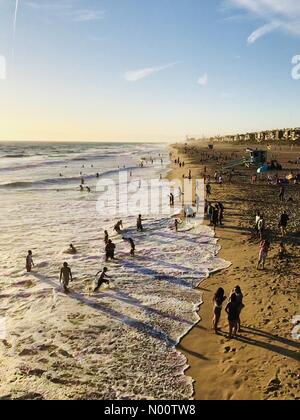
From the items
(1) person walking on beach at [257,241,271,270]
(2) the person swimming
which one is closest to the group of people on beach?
(1) person walking on beach at [257,241,271,270]

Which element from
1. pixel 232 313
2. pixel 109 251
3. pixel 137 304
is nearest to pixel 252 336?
pixel 232 313

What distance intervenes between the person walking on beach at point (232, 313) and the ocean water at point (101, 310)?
5.32 ft

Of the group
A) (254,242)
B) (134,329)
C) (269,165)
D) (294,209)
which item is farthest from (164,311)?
(269,165)

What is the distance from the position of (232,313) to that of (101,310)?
513 centimetres

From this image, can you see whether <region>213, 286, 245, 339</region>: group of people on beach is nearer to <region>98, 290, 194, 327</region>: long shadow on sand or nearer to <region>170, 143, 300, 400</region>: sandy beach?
<region>170, 143, 300, 400</region>: sandy beach

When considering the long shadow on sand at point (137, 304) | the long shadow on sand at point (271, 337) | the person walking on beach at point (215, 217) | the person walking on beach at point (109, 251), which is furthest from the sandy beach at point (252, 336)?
the person walking on beach at point (109, 251)

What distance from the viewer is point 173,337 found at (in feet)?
40.7

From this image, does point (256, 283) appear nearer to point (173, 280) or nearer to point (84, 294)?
point (173, 280)

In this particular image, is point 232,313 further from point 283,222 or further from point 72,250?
point 72,250

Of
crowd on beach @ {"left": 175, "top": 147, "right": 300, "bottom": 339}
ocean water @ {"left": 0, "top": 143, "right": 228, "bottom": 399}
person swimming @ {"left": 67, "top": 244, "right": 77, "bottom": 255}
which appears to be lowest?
ocean water @ {"left": 0, "top": 143, "right": 228, "bottom": 399}

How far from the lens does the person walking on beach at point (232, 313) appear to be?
1188 centimetres

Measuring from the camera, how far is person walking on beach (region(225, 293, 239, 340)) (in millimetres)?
11883

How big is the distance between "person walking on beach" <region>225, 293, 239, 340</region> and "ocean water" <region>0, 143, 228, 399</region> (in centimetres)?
162

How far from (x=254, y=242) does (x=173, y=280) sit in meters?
6.60
